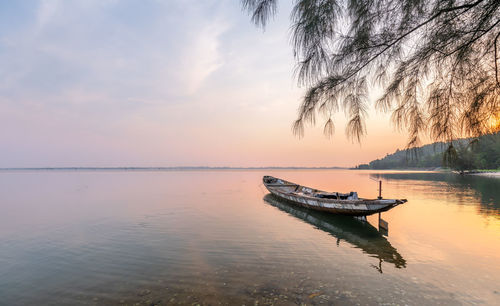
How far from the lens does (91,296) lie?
20.9 feet

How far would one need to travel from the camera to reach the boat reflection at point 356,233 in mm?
9484

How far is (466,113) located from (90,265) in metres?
11.1

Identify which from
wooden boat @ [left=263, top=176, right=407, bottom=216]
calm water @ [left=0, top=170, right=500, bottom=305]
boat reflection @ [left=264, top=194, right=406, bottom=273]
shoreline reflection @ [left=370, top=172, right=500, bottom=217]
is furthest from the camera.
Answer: shoreline reflection @ [left=370, top=172, right=500, bottom=217]

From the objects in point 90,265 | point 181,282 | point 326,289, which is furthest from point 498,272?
point 90,265

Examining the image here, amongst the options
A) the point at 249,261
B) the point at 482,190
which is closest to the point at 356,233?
the point at 249,261

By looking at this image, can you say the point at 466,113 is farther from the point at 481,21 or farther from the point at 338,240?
the point at 338,240

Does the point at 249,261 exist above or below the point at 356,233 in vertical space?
above

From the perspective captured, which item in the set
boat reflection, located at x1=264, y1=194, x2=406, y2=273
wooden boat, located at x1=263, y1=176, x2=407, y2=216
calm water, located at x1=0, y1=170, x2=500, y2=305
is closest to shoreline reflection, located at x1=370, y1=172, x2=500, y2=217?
calm water, located at x1=0, y1=170, x2=500, y2=305

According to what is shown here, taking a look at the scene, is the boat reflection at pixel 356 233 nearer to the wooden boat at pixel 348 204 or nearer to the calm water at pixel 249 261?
the calm water at pixel 249 261

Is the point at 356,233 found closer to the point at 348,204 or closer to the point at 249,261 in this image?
the point at 348,204

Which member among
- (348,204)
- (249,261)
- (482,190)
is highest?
(348,204)

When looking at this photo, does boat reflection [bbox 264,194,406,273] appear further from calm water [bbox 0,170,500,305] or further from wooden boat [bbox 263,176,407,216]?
wooden boat [bbox 263,176,407,216]

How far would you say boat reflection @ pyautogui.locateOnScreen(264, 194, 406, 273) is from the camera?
31.1 feet

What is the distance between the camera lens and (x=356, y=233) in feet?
42.4
